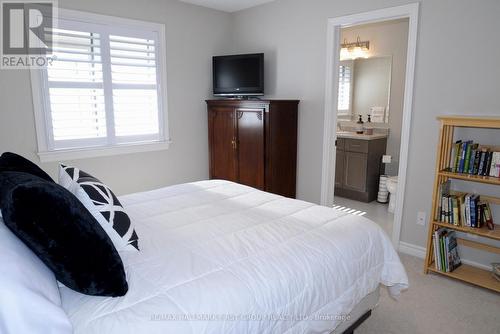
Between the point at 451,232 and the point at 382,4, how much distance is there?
2116 millimetres

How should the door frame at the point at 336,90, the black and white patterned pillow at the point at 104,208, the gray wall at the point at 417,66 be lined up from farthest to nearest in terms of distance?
the door frame at the point at 336,90, the gray wall at the point at 417,66, the black and white patterned pillow at the point at 104,208

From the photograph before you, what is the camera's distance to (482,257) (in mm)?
2828

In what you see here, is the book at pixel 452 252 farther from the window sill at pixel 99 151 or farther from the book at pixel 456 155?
the window sill at pixel 99 151

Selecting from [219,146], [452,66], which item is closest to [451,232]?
[452,66]

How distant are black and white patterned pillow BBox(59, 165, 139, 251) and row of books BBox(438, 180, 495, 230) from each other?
2386 mm

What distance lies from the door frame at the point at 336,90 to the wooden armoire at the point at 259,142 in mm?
394

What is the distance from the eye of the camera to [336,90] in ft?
12.0

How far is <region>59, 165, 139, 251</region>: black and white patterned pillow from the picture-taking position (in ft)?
4.90

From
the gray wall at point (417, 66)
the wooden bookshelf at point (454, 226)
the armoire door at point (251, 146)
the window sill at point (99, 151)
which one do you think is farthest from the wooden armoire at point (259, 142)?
the wooden bookshelf at point (454, 226)

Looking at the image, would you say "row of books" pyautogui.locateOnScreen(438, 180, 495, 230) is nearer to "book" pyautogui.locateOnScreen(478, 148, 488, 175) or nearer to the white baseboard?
"book" pyautogui.locateOnScreen(478, 148, 488, 175)

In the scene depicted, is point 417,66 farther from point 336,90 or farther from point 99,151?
point 99,151

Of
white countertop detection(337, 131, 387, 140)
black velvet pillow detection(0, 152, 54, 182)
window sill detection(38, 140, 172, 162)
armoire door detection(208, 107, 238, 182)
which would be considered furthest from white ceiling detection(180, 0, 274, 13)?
black velvet pillow detection(0, 152, 54, 182)

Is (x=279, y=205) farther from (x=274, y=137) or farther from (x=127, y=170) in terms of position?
(x=127, y=170)

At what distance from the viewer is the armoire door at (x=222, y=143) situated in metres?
4.06
